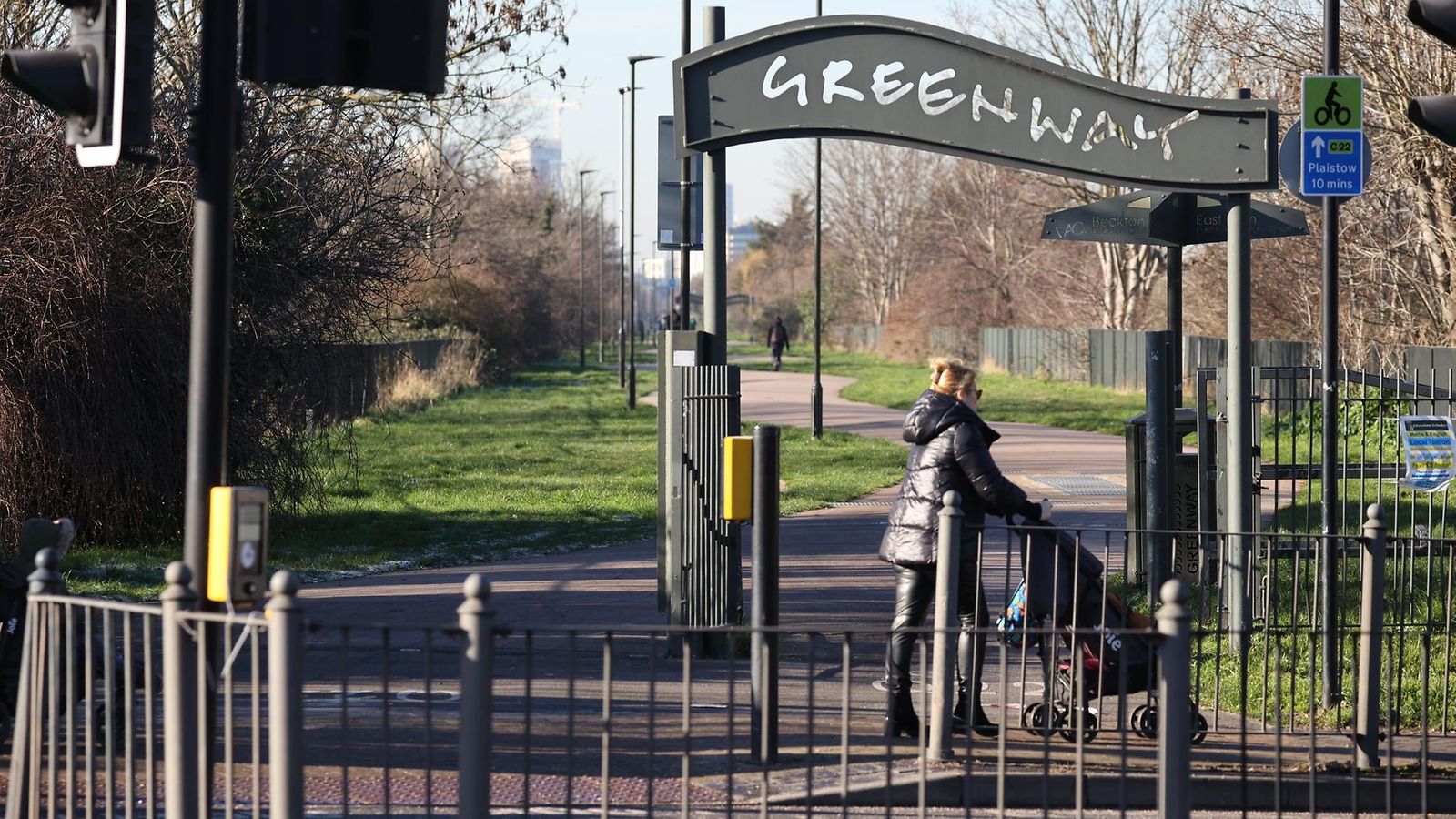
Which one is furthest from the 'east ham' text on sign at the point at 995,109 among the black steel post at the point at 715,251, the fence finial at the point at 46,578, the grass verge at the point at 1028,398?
the grass verge at the point at 1028,398

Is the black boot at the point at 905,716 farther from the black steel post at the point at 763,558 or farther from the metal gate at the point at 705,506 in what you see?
the metal gate at the point at 705,506

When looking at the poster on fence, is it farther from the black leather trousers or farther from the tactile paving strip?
the tactile paving strip

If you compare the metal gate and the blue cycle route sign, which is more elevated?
the blue cycle route sign

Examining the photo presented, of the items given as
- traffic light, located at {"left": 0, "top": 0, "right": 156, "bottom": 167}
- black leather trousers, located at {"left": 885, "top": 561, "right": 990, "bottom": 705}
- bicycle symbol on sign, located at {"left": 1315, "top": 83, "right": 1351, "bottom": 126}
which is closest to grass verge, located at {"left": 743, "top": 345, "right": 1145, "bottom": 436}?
bicycle symbol on sign, located at {"left": 1315, "top": 83, "right": 1351, "bottom": 126}

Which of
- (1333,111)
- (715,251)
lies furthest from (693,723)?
(1333,111)

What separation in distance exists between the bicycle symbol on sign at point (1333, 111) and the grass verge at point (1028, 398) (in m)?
16.3

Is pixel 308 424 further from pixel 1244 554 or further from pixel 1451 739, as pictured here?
pixel 1451 739

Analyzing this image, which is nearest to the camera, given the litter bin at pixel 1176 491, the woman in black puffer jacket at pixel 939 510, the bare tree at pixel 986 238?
the woman in black puffer jacket at pixel 939 510

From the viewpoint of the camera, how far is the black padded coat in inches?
293

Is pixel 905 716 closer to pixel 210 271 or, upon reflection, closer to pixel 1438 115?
pixel 1438 115

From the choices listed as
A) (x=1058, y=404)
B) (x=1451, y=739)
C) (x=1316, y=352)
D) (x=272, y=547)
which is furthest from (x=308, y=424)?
(x=1058, y=404)

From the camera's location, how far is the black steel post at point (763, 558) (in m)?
6.77

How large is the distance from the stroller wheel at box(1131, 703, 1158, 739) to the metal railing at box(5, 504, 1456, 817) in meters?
0.04

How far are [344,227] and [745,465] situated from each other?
27.6 ft
